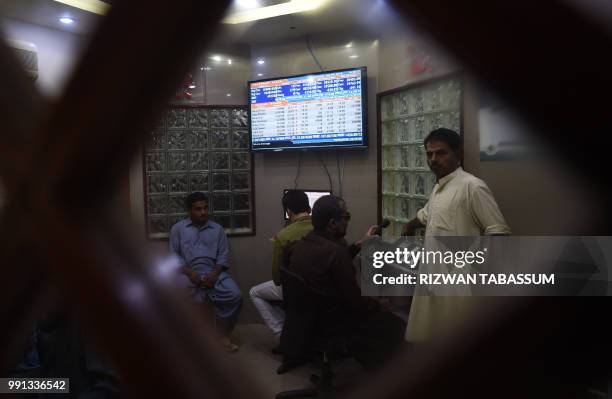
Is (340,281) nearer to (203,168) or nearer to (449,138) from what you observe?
(449,138)

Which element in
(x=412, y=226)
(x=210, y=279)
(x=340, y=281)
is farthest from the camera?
(x=210, y=279)

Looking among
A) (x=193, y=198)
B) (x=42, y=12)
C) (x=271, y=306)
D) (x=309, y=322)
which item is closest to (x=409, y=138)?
(x=309, y=322)

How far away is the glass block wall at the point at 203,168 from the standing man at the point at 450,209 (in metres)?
1.87

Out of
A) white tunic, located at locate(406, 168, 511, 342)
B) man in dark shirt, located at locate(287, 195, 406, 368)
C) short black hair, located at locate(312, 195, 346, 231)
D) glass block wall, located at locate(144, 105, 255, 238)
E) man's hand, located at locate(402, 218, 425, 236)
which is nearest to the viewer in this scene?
white tunic, located at locate(406, 168, 511, 342)

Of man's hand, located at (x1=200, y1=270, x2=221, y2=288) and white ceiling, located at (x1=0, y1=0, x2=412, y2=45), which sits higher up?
white ceiling, located at (x1=0, y1=0, x2=412, y2=45)

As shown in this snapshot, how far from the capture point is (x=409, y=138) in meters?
2.83

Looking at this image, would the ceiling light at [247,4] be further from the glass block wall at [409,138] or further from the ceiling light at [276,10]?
the glass block wall at [409,138]

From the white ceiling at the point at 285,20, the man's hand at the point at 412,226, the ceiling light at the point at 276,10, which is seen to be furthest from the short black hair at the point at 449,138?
the ceiling light at the point at 276,10

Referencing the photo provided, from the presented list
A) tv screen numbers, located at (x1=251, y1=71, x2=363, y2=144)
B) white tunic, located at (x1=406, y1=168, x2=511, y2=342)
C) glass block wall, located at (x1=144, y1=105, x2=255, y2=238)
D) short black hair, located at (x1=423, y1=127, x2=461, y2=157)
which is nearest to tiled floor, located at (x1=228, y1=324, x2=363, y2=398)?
white tunic, located at (x1=406, y1=168, x2=511, y2=342)

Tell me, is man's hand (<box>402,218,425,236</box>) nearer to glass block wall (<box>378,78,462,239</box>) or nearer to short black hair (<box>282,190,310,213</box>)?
glass block wall (<box>378,78,462,239</box>)

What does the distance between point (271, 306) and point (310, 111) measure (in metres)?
1.39

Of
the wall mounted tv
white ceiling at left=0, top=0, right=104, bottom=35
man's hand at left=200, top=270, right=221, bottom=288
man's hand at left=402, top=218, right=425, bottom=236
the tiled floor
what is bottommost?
the tiled floor

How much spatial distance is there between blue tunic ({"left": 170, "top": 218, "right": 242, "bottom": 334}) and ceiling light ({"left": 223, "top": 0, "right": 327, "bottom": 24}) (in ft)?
4.68

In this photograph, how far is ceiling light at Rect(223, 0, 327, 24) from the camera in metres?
2.87
